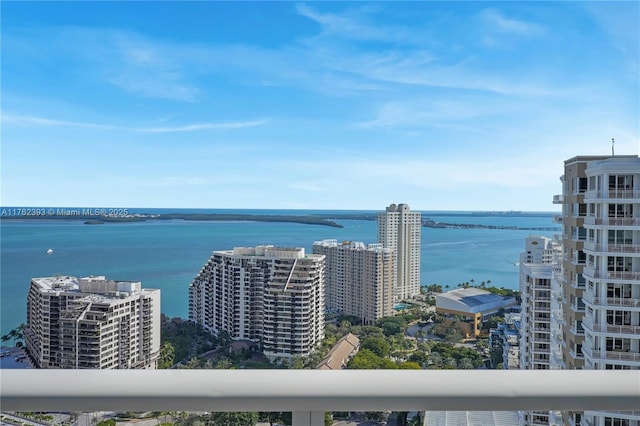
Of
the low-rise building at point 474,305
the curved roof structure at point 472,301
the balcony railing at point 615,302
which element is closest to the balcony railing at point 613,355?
the balcony railing at point 615,302

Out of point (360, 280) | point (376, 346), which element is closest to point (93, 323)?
point (376, 346)

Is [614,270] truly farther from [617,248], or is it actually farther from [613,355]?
[613,355]

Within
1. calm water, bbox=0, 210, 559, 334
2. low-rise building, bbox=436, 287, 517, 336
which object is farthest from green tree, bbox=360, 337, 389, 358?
low-rise building, bbox=436, 287, 517, 336

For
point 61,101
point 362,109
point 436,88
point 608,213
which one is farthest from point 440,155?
point 61,101

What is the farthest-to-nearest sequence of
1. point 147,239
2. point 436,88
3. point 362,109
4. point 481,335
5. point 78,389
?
point 147,239, point 481,335, point 362,109, point 436,88, point 78,389

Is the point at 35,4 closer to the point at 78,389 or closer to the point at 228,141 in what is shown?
the point at 78,389

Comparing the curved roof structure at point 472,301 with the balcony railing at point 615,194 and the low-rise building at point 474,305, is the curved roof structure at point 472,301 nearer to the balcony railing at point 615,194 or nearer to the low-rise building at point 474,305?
the low-rise building at point 474,305
